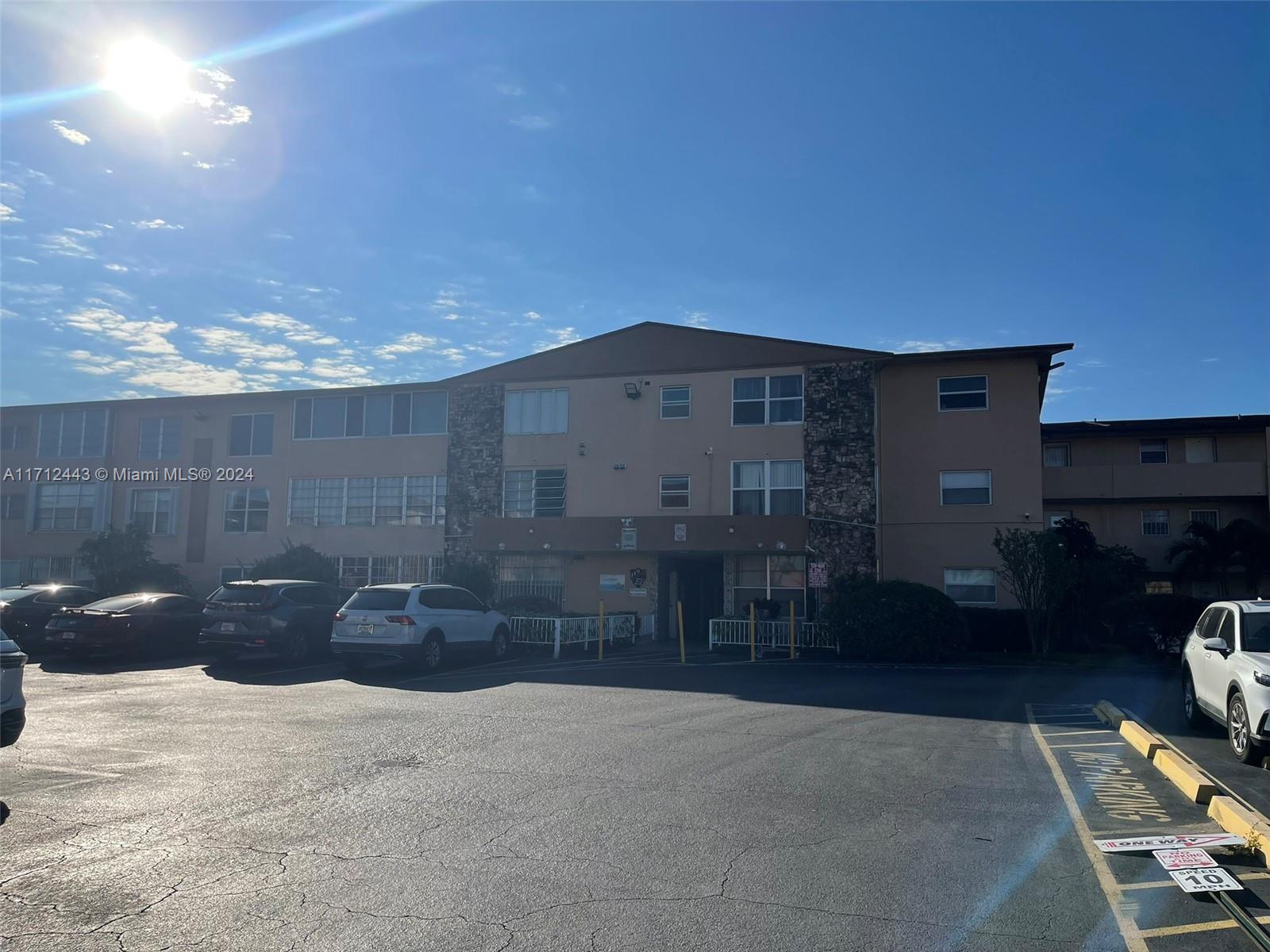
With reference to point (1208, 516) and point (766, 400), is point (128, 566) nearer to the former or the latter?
point (766, 400)

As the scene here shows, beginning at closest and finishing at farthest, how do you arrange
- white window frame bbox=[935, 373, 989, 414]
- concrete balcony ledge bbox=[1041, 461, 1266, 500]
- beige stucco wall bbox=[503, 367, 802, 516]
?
white window frame bbox=[935, 373, 989, 414] < beige stucco wall bbox=[503, 367, 802, 516] < concrete balcony ledge bbox=[1041, 461, 1266, 500]

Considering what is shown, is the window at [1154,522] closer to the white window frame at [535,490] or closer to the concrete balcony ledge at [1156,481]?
the concrete balcony ledge at [1156,481]

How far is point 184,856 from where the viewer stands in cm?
640

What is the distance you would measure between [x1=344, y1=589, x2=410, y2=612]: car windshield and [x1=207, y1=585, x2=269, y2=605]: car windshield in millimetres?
2093

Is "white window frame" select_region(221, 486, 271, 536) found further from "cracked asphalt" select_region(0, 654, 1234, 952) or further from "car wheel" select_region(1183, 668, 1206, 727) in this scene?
"car wheel" select_region(1183, 668, 1206, 727)

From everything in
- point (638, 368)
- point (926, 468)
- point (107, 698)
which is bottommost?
point (107, 698)

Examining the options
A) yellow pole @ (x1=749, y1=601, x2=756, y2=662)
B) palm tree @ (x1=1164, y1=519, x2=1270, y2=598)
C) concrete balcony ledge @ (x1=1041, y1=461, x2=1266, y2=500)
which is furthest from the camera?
concrete balcony ledge @ (x1=1041, y1=461, x2=1266, y2=500)

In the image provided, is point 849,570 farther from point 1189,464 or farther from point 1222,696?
point 1189,464

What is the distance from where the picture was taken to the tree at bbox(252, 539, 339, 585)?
28828 mm

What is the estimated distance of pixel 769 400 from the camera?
27312 mm

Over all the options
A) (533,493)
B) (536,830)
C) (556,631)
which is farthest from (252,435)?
(536,830)

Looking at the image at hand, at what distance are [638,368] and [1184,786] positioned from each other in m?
21.5

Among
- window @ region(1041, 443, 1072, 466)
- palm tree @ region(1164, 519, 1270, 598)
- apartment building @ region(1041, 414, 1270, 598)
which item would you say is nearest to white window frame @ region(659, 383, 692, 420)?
apartment building @ region(1041, 414, 1270, 598)

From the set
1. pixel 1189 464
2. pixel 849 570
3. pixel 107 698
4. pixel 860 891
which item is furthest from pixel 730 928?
pixel 1189 464
